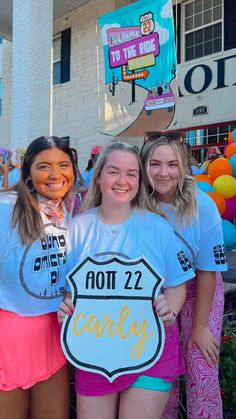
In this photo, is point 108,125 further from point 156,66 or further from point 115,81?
point 156,66

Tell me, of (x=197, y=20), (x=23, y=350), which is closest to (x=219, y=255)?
(x=23, y=350)

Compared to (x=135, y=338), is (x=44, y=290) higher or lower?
higher

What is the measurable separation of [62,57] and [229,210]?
7.80m

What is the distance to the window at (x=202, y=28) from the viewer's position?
28.1 feet

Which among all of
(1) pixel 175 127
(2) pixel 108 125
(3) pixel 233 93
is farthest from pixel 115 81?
(3) pixel 233 93

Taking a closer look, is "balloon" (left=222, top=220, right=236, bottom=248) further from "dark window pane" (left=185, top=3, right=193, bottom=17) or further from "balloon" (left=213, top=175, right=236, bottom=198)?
"dark window pane" (left=185, top=3, right=193, bottom=17)

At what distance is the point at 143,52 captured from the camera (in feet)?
23.6

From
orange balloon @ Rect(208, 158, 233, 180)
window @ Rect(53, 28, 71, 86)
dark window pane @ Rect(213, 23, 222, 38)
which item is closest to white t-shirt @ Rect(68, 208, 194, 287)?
orange balloon @ Rect(208, 158, 233, 180)

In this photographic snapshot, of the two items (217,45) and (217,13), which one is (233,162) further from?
(217,13)

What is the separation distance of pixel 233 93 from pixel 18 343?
778cm

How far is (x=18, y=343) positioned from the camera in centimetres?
151

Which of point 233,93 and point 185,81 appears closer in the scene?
point 233,93

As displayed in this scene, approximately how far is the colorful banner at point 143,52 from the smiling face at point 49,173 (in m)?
5.59

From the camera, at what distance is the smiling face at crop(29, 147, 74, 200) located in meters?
1.66
